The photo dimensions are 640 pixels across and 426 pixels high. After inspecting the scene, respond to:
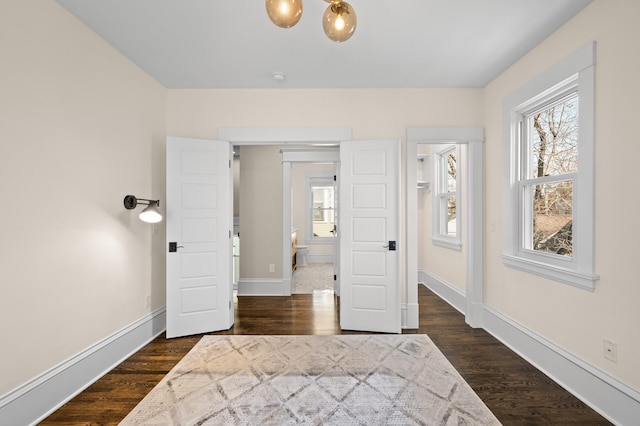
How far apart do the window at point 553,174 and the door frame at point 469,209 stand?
0.40 meters

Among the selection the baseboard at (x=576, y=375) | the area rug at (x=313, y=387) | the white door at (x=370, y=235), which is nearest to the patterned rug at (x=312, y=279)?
the white door at (x=370, y=235)

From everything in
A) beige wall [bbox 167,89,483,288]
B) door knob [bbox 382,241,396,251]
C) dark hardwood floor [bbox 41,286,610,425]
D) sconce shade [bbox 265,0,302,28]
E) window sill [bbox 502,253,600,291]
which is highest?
beige wall [bbox 167,89,483,288]

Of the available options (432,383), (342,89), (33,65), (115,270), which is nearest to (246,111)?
(342,89)

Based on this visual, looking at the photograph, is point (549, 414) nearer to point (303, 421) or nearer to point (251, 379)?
point (303, 421)

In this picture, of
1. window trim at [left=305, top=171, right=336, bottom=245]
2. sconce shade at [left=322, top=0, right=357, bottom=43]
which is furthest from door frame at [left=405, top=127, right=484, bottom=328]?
window trim at [left=305, top=171, right=336, bottom=245]

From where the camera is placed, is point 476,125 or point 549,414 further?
point 476,125

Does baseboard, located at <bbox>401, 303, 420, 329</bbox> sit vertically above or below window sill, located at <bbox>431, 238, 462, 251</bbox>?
below

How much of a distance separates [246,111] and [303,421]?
3.07 m

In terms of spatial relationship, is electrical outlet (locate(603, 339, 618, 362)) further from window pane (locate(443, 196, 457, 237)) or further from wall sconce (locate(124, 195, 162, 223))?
wall sconce (locate(124, 195, 162, 223))

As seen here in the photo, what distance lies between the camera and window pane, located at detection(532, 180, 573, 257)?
7.98 ft

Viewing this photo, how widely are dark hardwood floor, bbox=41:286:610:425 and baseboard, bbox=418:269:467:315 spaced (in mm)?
136

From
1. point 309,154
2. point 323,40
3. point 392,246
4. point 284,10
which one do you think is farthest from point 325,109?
point 284,10

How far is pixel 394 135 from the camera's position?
352 cm

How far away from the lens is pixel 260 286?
479cm
